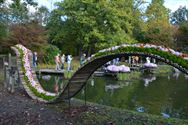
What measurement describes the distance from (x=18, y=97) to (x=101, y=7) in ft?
97.0

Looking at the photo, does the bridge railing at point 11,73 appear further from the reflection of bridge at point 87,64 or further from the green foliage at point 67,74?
the green foliage at point 67,74

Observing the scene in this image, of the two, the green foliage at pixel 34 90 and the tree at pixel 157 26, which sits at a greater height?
the tree at pixel 157 26

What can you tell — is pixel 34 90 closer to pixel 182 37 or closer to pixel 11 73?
pixel 11 73

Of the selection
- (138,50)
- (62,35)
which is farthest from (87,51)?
(138,50)

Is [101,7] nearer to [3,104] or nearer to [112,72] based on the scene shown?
[112,72]

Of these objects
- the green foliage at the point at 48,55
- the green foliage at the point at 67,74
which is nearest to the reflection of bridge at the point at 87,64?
the green foliage at the point at 67,74

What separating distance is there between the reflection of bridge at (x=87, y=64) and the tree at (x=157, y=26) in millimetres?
Answer: 36076

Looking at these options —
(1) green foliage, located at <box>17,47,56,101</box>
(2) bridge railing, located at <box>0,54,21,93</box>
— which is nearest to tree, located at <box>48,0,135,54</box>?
(2) bridge railing, located at <box>0,54,21,93</box>

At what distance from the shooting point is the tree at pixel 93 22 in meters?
40.2

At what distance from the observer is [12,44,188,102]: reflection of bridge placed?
742cm

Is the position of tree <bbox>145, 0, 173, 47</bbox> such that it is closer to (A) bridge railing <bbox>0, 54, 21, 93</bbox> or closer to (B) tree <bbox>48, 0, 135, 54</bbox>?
(B) tree <bbox>48, 0, 135, 54</bbox>

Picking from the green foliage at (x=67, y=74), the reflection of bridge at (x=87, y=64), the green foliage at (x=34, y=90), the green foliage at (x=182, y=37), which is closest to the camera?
the reflection of bridge at (x=87, y=64)

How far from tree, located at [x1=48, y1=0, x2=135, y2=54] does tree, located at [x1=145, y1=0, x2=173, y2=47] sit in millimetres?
7134

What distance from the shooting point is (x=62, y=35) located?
4266cm
